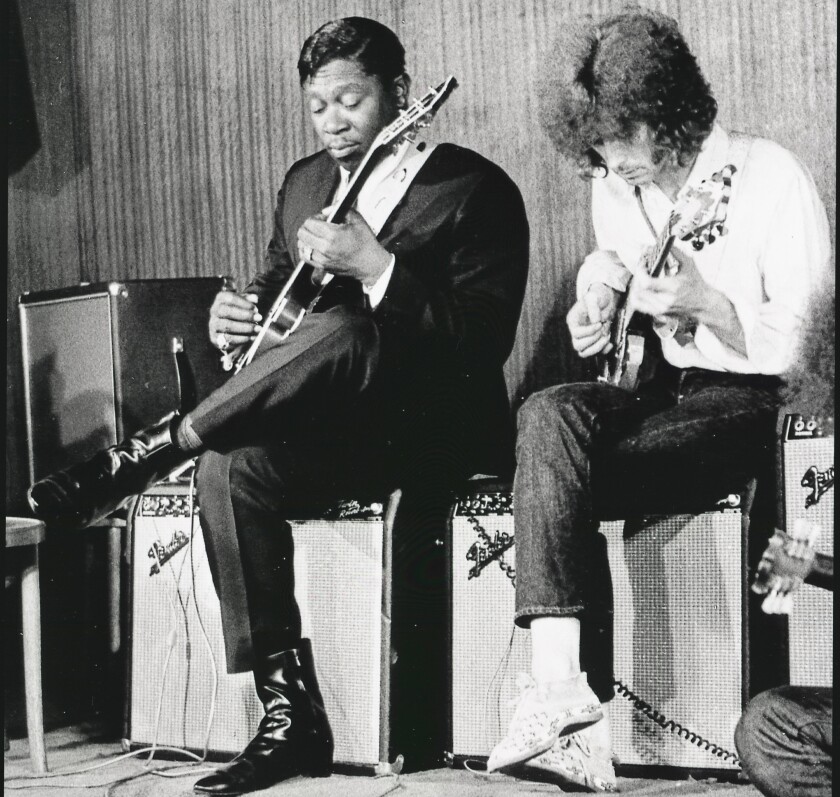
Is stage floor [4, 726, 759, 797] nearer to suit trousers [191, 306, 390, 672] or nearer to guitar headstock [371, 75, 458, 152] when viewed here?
suit trousers [191, 306, 390, 672]

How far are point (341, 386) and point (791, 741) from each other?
884 millimetres

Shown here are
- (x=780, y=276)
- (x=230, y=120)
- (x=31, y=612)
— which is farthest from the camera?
(x=230, y=120)

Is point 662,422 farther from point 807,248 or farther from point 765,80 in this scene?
point 765,80

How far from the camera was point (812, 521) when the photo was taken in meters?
1.70

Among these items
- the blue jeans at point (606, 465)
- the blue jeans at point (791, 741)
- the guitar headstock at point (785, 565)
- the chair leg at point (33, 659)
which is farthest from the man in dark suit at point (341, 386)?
the blue jeans at point (791, 741)

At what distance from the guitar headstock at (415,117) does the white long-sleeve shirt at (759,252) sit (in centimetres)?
40

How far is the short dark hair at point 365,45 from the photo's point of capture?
6.81 ft

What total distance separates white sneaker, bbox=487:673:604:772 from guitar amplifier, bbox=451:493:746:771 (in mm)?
88

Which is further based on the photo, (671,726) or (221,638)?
(221,638)

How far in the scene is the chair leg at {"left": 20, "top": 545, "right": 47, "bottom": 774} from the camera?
207 cm

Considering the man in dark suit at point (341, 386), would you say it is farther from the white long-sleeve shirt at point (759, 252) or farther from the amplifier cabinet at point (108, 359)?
the white long-sleeve shirt at point (759, 252)

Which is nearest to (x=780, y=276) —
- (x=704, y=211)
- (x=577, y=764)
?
(x=704, y=211)

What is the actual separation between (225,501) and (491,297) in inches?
22.8

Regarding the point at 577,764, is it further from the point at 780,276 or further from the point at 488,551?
the point at 780,276
